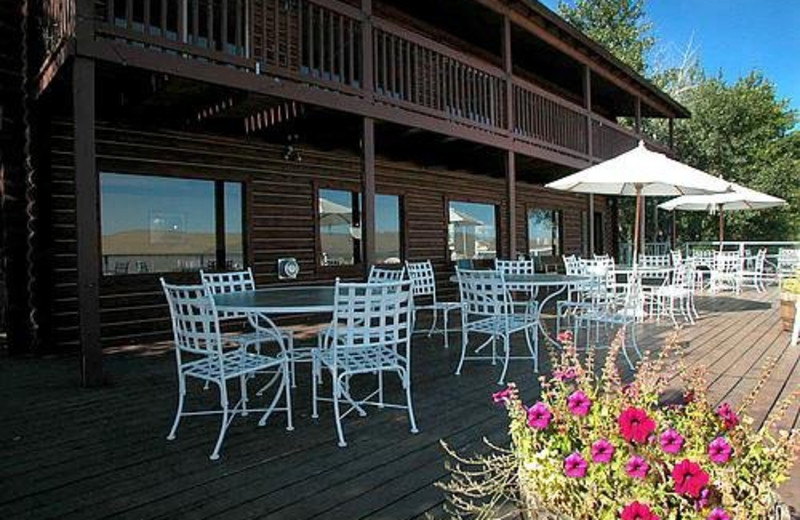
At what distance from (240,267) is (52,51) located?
316cm

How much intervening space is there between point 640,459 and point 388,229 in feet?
25.5

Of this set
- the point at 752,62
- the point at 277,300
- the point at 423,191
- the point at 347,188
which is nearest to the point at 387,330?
the point at 277,300

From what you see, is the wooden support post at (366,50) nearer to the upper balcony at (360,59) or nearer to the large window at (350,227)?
the upper balcony at (360,59)

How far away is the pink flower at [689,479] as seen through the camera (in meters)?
1.26

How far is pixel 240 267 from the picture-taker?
6.92 meters

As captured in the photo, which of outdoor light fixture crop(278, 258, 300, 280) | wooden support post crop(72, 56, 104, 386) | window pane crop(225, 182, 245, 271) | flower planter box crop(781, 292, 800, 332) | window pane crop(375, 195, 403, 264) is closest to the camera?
wooden support post crop(72, 56, 104, 386)

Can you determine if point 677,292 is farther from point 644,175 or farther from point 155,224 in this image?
point 155,224

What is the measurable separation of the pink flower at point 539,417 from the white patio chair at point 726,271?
1066 cm

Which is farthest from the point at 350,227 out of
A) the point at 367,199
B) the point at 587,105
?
the point at 587,105

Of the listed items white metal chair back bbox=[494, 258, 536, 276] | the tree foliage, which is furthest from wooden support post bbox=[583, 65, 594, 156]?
the tree foliage

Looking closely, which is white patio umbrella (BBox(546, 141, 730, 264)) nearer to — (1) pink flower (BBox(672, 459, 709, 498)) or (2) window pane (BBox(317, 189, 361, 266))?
(2) window pane (BBox(317, 189, 361, 266))

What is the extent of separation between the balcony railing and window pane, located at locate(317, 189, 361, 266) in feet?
5.96

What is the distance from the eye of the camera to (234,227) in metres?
6.91

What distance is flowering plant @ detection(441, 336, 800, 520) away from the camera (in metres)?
1.34
